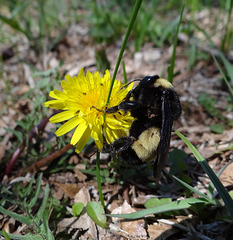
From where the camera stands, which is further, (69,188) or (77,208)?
(69,188)

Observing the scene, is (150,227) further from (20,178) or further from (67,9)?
(67,9)

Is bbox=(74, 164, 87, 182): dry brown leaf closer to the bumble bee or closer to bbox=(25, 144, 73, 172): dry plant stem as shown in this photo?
bbox=(25, 144, 73, 172): dry plant stem

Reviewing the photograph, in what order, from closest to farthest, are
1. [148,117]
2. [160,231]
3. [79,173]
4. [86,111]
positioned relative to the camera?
[86,111], [148,117], [160,231], [79,173]

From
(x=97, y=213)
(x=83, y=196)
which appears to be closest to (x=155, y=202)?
(x=97, y=213)

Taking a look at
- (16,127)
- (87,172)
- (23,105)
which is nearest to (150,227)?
(87,172)

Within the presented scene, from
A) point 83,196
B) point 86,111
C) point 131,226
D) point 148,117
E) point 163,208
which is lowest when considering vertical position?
point 131,226

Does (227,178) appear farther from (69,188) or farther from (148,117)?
(69,188)

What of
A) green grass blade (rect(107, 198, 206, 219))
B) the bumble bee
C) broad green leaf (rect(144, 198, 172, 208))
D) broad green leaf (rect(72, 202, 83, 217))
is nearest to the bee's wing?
the bumble bee

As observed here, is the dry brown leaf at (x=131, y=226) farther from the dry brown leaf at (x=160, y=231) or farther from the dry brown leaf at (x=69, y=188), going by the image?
the dry brown leaf at (x=69, y=188)

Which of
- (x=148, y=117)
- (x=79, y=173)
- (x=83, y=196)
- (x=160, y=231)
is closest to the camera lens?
(x=148, y=117)
